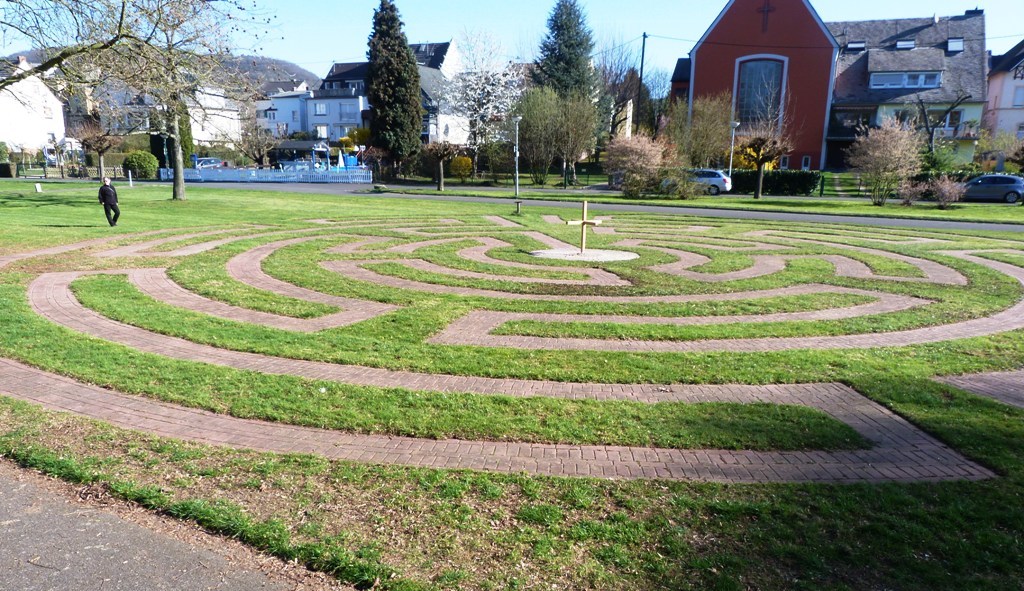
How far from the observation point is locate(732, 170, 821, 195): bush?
147 feet

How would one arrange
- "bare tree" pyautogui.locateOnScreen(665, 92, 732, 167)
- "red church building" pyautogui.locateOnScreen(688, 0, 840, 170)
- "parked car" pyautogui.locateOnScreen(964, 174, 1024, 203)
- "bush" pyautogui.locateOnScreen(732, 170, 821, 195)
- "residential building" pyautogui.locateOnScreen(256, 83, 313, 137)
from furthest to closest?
"residential building" pyautogui.locateOnScreen(256, 83, 313, 137) < "red church building" pyautogui.locateOnScreen(688, 0, 840, 170) < "bare tree" pyautogui.locateOnScreen(665, 92, 732, 167) < "bush" pyautogui.locateOnScreen(732, 170, 821, 195) < "parked car" pyautogui.locateOnScreen(964, 174, 1024, 203)

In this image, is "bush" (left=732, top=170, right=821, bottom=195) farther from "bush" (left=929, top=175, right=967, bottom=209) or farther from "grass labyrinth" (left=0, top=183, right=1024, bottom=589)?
"grass labyrinth" (left=0, top=183, right=1024, bottom=589)

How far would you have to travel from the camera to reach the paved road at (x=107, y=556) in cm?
356

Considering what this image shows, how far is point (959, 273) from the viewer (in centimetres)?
1440

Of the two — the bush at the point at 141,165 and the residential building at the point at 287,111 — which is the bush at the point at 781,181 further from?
the residential building at the point at 287,111

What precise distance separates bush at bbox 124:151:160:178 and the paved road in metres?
57.6

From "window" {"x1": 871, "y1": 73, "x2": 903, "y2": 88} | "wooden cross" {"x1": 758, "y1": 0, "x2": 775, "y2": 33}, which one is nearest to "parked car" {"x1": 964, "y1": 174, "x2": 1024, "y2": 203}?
"window" {"x1": 871, "y1": 73, "x2": 903, "y2": 88}

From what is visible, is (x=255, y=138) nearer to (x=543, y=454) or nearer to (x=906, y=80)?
(x=906, y=80)

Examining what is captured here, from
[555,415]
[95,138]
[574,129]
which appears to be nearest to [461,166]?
[574,129]

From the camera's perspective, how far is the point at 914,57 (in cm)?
5762

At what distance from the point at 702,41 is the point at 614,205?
103 ft

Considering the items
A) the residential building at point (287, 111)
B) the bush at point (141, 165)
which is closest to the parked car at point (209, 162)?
the bush at point (141, 165)

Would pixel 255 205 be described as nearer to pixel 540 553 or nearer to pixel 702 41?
pixel 540 553

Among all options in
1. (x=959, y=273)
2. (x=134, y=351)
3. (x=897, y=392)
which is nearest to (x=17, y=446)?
(x=134, y=351)
